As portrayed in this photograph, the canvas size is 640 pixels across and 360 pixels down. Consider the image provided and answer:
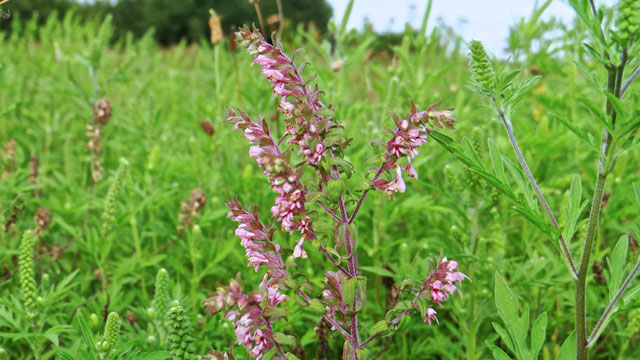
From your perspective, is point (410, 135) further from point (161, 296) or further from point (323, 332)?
point (161, 296)

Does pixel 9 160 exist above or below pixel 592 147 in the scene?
below

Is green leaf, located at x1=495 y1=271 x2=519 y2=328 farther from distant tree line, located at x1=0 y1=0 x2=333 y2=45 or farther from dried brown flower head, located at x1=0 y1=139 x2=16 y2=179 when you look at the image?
distant tree line, located at x1=0 y1=0 x2=333 y2=45

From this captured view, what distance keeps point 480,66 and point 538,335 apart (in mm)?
687

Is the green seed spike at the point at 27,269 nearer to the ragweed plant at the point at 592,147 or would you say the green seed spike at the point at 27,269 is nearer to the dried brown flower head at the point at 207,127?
the dried brown flower head at the point at 207,127

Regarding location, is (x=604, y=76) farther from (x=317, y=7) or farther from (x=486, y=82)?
(x=317, y=7)

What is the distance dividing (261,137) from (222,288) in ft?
1.19

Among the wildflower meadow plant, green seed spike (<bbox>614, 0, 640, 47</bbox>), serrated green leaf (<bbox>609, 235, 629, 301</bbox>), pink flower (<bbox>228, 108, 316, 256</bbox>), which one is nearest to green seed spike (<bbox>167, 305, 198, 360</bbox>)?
the wildflower meadow plant

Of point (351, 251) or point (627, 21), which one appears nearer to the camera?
point (627, 21)

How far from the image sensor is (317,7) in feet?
152

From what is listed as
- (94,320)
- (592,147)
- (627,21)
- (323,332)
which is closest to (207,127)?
(94,320)

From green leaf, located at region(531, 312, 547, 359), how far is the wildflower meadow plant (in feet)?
0.90

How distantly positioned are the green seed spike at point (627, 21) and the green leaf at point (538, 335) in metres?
0.67

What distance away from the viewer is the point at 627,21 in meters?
1.04

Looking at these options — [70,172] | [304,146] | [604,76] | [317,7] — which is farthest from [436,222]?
[317,7]
